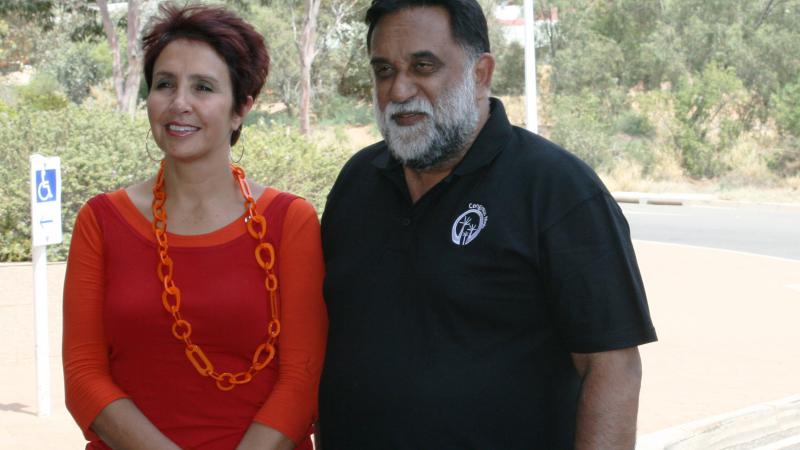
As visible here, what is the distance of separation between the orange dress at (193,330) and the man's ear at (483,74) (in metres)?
0.59

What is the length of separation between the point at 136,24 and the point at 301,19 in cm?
2116

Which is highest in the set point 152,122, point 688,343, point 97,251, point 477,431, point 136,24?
point 136,24

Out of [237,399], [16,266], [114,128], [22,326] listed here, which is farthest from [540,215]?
[114,128]

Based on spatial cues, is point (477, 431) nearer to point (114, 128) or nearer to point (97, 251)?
point (97, 251)

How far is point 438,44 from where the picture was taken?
9.36 feet

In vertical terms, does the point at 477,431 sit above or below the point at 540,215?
below

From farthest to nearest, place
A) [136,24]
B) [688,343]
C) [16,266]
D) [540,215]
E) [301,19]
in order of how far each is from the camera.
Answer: [301,19]
[136,24]
[16,266]
[688,343]
[540,215]

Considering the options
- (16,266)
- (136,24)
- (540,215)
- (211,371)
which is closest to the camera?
(540,215)

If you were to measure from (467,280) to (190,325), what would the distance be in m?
0.68

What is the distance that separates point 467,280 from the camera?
271 centimetres

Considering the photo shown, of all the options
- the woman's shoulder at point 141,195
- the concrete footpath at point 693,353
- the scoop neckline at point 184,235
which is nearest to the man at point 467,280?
the scoop neckline at point 184,235

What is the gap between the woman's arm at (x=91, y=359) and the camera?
2.86 metres

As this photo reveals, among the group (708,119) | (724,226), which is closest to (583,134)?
(708,119)

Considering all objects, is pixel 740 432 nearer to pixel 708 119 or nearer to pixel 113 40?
pixel 113 40
